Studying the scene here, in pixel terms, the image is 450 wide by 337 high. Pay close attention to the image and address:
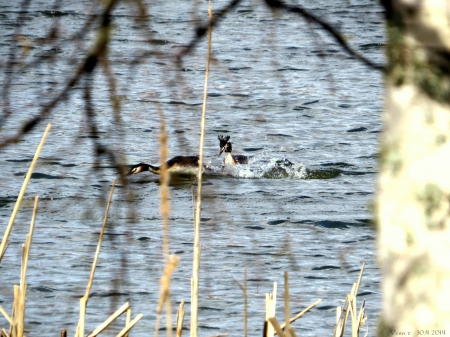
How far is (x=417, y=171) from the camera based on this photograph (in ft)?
4.86

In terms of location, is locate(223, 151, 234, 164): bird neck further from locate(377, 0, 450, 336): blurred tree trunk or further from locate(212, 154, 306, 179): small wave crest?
locate(377, 0, 450, 336): blurred tree trunk

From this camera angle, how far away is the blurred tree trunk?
147 cm

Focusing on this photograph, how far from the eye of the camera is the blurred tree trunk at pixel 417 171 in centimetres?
147

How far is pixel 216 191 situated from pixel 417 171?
6253 mm

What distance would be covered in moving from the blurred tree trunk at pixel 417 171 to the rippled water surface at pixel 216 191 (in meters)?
0.37

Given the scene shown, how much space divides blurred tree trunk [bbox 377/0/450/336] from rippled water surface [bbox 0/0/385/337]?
0.37 metres

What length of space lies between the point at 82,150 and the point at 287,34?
9768 millimetres

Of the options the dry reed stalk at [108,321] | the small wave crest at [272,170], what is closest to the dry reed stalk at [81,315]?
the dry reed stalk at [108,321]

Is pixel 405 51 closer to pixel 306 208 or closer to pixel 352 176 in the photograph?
pixel 306 208

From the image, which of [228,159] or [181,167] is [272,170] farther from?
[181,167]

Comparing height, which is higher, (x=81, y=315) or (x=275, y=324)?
(x=275, y=324)

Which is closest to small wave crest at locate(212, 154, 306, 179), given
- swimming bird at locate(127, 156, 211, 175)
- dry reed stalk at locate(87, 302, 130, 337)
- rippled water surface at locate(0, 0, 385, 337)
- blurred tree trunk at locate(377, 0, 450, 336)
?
rippled water surface at locate(0, 0, 385, 337)

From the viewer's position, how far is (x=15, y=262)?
7352 millimetres

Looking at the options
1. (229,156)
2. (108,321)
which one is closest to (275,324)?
(108,321)
